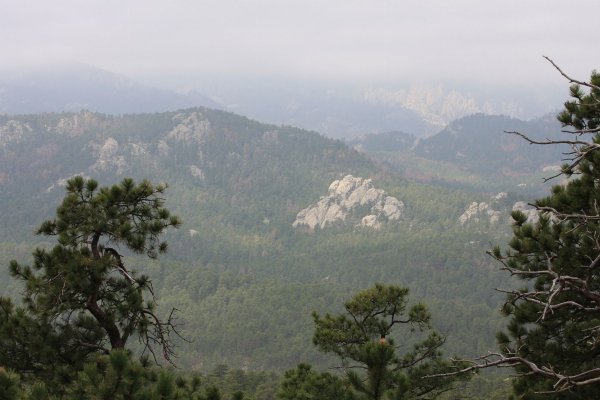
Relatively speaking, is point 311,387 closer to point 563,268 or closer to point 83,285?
point 83,285

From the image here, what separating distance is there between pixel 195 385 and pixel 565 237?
8.62 metres

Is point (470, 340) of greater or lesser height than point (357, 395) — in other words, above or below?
below

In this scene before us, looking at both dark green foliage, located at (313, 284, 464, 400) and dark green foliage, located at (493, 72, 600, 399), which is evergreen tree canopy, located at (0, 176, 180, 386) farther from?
dark green foliage, located at (493, 72, 600, 399)

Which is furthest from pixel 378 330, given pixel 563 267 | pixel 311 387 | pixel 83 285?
pixel 83 285

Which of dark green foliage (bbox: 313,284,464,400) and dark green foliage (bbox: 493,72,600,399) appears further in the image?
dark green foliage (bbox: 313,284,464,400)

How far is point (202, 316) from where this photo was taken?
160 m

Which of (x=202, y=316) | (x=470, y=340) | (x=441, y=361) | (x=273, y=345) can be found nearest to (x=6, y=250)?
(x=202, y=316)

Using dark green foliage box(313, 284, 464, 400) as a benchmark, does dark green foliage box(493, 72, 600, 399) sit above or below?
above

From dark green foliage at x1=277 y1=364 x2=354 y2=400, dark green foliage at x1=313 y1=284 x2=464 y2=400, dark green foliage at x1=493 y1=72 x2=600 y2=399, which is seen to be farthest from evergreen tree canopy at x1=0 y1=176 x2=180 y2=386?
dark green foliage at x1=493 y1=72 x2=600 y2=399

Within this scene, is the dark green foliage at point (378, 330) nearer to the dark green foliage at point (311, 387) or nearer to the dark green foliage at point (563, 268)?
the dark green foliage at point (311, 387)

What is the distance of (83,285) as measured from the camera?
11328 mm

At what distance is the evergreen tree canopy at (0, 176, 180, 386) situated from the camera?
37.1 feet

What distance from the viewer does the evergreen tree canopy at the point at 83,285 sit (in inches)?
445

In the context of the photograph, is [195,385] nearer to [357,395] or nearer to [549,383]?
[357,395]
